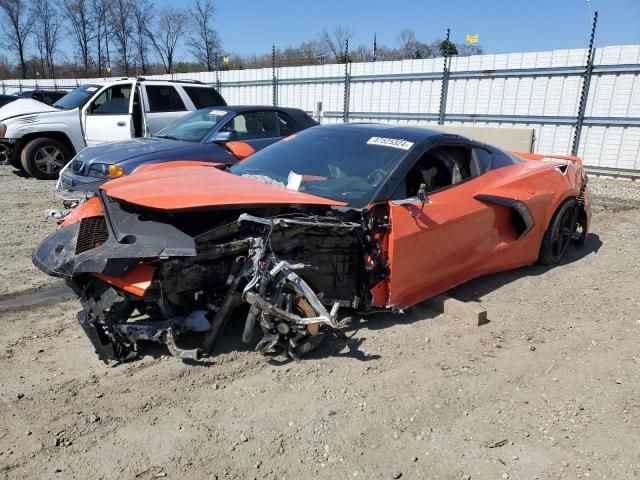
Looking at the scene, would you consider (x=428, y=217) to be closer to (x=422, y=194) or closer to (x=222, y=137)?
(x=422, y=194)

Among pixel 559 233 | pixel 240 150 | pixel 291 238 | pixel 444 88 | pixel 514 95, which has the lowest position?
pixel 559 233

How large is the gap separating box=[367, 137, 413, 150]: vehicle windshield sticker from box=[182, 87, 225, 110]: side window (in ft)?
22.1

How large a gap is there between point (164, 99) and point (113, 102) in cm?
98

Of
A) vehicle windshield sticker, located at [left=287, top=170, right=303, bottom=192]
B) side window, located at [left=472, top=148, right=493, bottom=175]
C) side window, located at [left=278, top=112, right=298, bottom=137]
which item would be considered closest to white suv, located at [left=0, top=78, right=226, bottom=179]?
side window, located at [left=278, top=112, right=298, bottom=137]

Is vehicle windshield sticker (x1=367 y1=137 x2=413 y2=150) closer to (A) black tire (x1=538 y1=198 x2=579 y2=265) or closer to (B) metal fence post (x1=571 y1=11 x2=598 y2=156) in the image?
(A) black tire (x1=538 y1=198 x2=579 y2=265)

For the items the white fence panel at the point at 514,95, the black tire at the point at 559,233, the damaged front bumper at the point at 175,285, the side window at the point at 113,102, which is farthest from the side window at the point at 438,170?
the white fence panel at the point at 514,95

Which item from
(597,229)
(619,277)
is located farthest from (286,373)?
(597,229)

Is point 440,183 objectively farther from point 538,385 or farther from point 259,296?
point 259,296

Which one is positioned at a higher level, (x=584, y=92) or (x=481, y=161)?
(x=584, y=92)

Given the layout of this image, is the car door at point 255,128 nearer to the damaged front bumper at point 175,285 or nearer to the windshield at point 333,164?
A: the windshield at point 333,164

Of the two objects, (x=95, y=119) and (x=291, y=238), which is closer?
(x=291, y=238)

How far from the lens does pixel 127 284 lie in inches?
110

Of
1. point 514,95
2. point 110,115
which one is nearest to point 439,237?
point 110,115

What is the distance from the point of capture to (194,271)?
2.92 metres
